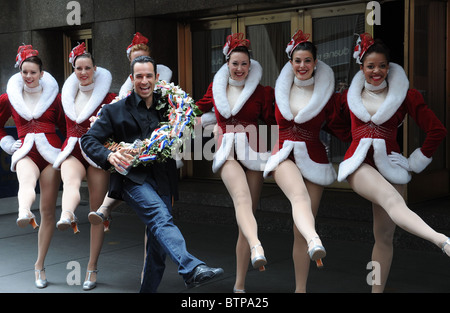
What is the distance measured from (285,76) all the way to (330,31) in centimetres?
426

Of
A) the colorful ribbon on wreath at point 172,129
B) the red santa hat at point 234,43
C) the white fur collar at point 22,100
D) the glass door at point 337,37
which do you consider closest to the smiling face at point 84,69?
A: the white fur collar at point 22,100

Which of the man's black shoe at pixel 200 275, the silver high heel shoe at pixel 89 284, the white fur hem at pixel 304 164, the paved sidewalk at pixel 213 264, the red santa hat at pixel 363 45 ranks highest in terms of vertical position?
the red santa hat at pixel 363 45

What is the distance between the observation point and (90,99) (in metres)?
5.57

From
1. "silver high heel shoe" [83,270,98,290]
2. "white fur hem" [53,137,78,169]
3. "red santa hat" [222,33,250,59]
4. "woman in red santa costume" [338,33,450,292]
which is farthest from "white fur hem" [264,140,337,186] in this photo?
"silver high heel shoe" [83,270,98,290]

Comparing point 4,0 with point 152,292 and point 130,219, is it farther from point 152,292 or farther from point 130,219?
point 152,292

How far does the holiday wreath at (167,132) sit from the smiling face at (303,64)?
858mm

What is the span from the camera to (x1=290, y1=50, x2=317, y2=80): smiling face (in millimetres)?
4918

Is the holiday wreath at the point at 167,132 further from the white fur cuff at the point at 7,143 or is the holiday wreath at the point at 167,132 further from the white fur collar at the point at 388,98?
the white fur cuff at the point at 7,143

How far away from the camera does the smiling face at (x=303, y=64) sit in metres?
4.92

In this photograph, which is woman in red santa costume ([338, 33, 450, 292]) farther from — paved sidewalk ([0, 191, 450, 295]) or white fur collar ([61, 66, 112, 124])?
white fur collar ([61, 66, 112, 124])

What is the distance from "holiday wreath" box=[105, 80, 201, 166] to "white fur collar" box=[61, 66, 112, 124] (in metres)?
0.79

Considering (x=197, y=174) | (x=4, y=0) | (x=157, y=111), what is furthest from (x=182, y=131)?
(x=4, y=0)

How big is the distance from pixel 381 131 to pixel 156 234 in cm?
182

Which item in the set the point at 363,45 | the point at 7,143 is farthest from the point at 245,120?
the point at 7,143
